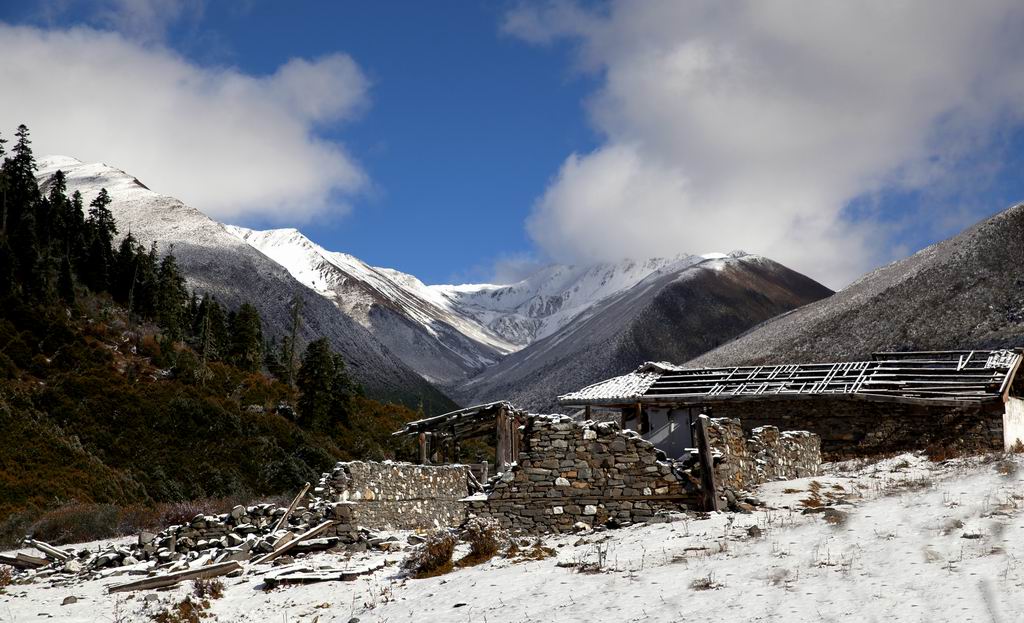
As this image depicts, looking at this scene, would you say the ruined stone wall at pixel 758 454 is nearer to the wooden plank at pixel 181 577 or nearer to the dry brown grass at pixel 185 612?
the dry brown grass at pixel 185 612

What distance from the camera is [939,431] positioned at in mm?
28859

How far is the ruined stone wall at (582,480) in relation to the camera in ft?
53.1

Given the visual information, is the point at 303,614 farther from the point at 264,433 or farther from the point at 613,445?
the point at 264,433

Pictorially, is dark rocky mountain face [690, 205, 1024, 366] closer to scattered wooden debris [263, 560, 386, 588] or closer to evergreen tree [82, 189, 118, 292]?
evergreen tree [82, 189, 118, 292]

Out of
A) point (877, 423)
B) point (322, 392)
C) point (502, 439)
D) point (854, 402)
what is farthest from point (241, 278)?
point (877, 423)

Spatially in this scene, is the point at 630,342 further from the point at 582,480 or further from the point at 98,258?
the point at 582,480

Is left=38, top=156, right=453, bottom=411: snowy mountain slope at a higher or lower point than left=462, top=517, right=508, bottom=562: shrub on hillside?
higher

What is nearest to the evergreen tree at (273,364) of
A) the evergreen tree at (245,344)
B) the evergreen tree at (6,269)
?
the evergreen tree at (245,344)

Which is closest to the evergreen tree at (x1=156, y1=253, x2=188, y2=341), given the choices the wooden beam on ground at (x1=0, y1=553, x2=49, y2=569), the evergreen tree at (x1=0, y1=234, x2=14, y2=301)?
the evergreen tree at (x1=0, y1=234, x2=14, y2=301)

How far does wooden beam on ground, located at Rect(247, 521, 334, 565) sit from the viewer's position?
56.5ft

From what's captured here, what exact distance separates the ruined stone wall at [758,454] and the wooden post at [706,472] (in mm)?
464

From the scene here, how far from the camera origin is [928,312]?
244 feet

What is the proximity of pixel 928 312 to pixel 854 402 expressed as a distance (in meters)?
50.8

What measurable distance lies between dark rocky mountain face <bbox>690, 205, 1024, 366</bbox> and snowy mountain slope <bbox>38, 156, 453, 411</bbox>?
65.1 meters
